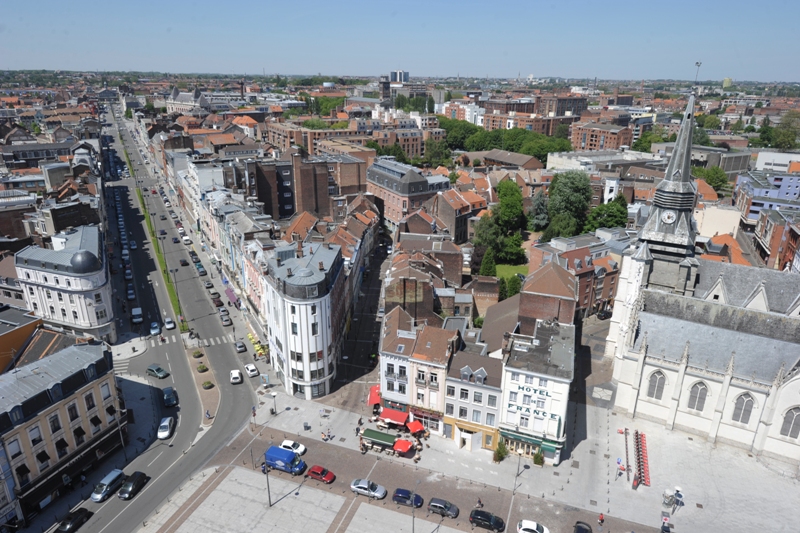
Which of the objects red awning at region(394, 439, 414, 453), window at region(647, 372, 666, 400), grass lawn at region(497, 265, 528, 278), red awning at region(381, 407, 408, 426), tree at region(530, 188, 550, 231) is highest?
tree at region(530, 188, 550, 231)

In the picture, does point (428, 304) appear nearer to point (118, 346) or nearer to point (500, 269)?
point (500, 269)

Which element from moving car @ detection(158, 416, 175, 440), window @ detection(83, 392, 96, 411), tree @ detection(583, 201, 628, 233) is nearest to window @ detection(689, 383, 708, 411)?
tree @ detection(583, 201, 628, 233)

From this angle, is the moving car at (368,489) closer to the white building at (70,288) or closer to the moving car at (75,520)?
the moving car at (75,520)

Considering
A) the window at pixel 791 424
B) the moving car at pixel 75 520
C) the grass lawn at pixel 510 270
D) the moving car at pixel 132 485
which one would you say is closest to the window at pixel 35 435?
the moving car at pixel 75 520

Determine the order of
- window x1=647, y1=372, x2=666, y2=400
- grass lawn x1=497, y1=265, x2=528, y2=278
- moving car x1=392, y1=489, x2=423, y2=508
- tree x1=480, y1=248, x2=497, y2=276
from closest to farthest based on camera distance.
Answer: moving car x1=392, y1=489, x2=423, y2=508 < window x1=647, y1=372, x2=666, y2=400 < tree x1=480, y1=248, x2=497, y2=276 < grass lawn x1=497, y1=265, x2=528, y2=278

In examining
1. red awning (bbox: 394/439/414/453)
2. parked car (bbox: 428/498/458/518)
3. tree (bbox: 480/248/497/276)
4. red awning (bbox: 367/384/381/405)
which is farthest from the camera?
tree (bbox: 480/248/497/276)

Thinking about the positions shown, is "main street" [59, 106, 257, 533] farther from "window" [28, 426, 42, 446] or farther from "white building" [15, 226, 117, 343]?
"window" [28, 426, 42, 446]

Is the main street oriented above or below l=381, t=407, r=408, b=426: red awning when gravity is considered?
below

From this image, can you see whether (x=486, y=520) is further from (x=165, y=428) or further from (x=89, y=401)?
(x=89, y=401)
